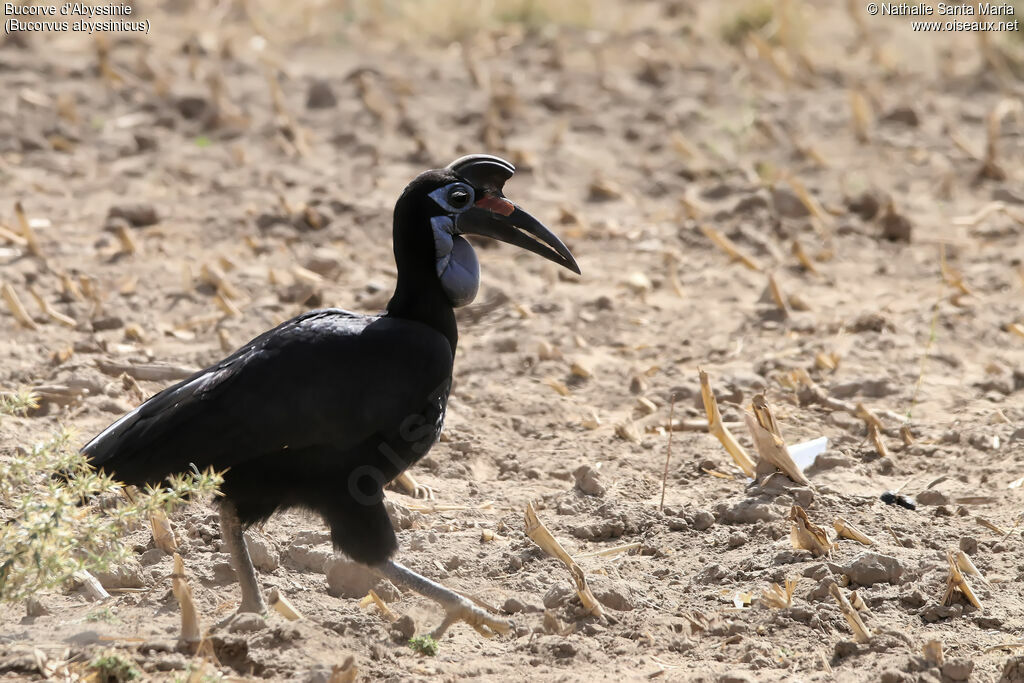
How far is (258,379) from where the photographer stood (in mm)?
4254

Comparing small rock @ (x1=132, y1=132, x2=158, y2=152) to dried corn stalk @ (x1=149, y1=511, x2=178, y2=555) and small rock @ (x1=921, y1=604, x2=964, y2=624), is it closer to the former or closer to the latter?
dried corn stalk @ (x1=149, y1=511, x2=178, y2=555)

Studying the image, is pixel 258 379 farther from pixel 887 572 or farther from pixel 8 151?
pixel 8 151

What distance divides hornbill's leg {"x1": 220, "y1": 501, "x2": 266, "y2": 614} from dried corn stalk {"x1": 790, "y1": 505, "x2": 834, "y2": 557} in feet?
6.34

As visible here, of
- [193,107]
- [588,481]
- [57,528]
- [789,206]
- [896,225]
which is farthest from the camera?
[193,107]

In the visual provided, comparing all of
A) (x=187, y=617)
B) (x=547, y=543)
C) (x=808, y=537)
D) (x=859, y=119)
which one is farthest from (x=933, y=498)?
(x=859, y=119)

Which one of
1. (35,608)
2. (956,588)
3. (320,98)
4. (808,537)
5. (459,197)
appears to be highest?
(320,98)

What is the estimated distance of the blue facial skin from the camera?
4703 millimetres

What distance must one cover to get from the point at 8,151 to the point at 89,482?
6.11 metres

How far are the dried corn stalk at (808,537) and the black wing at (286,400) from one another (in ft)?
4.61

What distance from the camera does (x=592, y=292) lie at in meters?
7.51

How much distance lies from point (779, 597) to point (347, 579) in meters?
1.54

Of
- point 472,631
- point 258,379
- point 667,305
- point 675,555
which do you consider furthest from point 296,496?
point 667,305

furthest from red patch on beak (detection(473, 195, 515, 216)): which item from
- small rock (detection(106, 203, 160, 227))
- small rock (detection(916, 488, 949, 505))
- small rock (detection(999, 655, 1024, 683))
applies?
small rock (detection(106, 203, 160, 227))

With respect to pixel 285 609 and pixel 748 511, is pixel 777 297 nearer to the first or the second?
pixel 748 511
